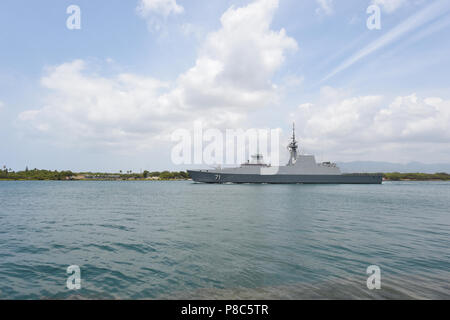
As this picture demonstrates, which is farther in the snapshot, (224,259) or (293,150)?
A: (293,150)

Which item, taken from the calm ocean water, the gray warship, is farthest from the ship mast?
the calm ocean water

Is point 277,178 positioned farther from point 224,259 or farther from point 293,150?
point 224,259

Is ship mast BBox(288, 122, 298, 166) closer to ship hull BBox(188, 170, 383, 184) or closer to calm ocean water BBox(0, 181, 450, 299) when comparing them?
ship hull BBox(188, 170, 383, 184)

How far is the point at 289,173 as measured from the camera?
84.8 m

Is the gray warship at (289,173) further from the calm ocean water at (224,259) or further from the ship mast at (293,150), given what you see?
the calm ocean water at (224,259)

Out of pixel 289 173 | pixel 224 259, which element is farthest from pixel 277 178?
pixel 224 259

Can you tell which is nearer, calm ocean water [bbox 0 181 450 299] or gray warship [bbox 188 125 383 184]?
calm ocean water [bbox 0 181 450 299]

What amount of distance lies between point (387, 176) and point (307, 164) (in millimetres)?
112575

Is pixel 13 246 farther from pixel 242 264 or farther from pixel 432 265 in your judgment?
pixel 432 265

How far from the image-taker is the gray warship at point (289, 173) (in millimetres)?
83750

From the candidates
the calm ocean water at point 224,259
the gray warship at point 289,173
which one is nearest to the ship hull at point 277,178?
the gray warship at point 289,173

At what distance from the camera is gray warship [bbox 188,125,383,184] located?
275ft

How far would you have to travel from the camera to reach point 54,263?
909 cm

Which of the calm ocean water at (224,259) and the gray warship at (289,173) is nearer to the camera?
the calm ocean water at (224,259)
